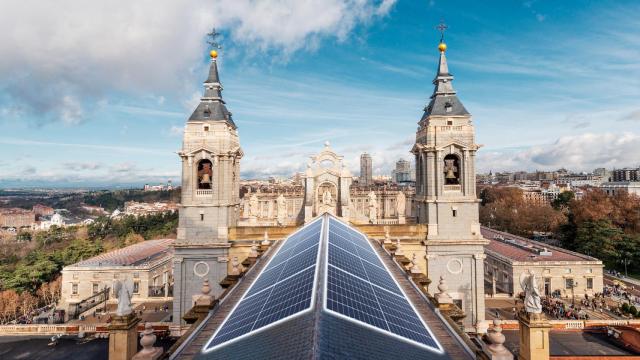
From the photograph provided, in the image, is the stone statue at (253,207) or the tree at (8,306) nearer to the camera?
the stone statue at (253,207)

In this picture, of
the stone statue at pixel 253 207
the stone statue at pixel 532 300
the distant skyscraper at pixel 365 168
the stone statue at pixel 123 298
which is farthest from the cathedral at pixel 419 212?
the distant skyscraper at pixel 365 168

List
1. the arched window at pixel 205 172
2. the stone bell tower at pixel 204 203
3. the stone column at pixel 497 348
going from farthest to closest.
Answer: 1. the arched window at pixel 205 172
2. the stone bell tower at pixel 204 203
3. the stone column at pixel 497 348

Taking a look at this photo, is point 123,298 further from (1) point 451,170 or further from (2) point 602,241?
(2) point 602,241

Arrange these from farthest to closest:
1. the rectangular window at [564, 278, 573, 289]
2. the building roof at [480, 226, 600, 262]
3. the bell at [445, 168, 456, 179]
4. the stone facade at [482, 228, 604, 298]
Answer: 1. the building roof at [480, 226, 600, 262]
2. the rectangular window at [564, 278, 573, 289]
3. the stone facade at [482, 228, 604, 298]
4. the bell at [445, 168, 456, 179]

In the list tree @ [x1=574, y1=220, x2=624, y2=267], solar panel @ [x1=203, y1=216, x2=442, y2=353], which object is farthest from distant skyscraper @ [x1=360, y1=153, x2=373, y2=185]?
solar panel @ [x1=203, y1=216, x2=442, y2=353]

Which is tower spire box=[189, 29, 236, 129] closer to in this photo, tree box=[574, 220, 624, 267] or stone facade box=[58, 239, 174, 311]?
stone facade box=[58, 239, 174, 311]

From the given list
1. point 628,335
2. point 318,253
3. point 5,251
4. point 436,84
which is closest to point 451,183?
point 436,84

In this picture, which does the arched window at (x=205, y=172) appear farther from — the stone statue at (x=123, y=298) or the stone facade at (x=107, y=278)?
the stone facade at (x=107, y=278)
